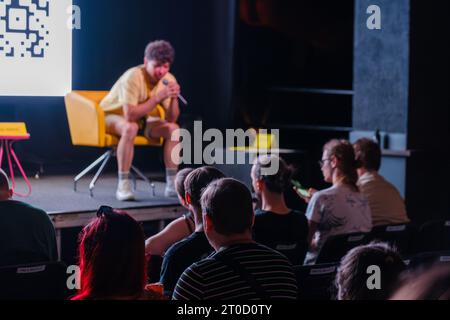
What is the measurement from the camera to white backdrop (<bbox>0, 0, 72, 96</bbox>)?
5.19 metres

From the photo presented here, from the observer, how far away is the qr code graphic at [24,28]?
5.17 m

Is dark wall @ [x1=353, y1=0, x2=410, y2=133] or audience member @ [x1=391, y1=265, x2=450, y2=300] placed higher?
dark wall @ [x1=353, y1=0, x2=410, y2=133]

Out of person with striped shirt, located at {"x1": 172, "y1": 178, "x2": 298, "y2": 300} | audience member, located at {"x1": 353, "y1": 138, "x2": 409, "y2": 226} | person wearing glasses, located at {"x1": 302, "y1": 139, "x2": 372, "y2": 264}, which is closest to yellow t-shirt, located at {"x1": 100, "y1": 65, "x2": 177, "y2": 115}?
audience member, located at {"x1": 353, "y1": 138, "x2": 409, "y2": 226}

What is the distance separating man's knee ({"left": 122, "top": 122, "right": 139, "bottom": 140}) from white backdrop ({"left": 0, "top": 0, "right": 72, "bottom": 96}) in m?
0.49

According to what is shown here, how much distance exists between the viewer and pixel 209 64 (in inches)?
318

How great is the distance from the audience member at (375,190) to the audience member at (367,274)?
2582 millimetres

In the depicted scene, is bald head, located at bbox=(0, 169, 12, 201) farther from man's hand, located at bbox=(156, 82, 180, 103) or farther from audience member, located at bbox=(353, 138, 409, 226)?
man's hand, located at bbox=(156, 82, 180, 103)

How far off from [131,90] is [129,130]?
0.30 m

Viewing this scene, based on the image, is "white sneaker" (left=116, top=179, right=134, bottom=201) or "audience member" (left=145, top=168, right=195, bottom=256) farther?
"white sneaker" (left=116, top=179, right=134, bottom=201)

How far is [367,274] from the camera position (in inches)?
78.7

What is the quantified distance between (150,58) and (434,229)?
2.58 metres

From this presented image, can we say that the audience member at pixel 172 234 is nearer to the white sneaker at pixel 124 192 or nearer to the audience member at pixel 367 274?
the audience member at pixel 367 274

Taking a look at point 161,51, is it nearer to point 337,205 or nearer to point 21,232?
point 337,205

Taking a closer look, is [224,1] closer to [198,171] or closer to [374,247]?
[198,171]
